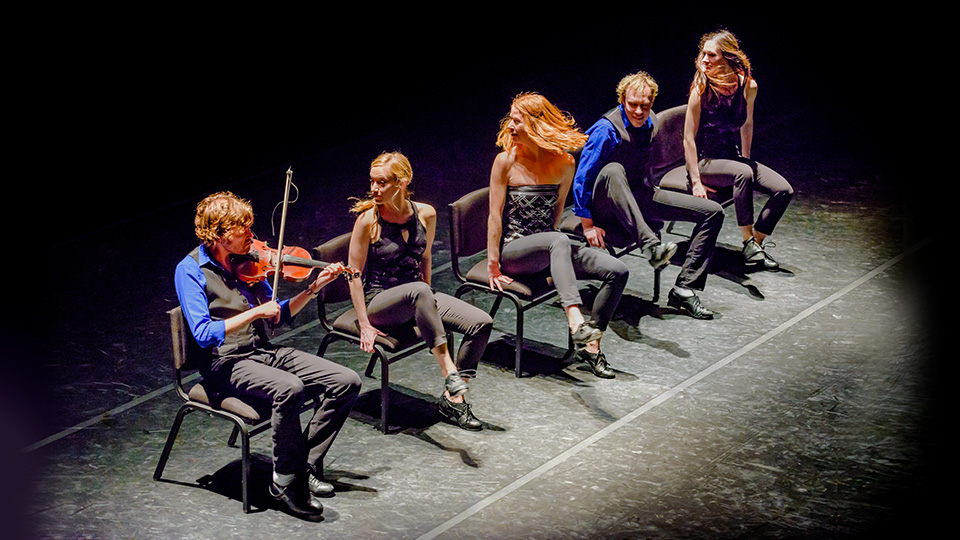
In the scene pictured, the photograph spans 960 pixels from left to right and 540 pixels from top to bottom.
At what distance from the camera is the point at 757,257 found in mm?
6809

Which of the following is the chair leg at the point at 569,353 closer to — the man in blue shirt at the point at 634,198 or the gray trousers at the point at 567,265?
the gray trousers at the point at 567,265

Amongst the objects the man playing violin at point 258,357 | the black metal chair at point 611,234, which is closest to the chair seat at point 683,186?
the black metal chair at point 611,234

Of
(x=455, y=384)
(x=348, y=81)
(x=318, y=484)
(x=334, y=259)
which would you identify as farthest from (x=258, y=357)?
(x=348, y=81)

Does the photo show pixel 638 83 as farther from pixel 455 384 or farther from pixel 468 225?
pixel 455 384

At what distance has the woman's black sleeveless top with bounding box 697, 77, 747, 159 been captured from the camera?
668 centimetres

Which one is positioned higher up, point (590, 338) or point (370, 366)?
point (590, 338)

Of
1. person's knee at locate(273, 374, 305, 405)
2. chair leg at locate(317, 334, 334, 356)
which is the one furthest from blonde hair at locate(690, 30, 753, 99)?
person's knee at locate(273, 374, 305, 405)

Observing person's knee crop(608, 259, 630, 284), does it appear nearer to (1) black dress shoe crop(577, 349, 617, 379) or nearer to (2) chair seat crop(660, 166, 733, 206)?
(1) black dress shoe crop(577, 349, 617, 379)

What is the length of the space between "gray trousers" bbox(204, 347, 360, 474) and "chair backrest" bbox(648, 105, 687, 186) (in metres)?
2.71

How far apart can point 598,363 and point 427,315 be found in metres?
0.97

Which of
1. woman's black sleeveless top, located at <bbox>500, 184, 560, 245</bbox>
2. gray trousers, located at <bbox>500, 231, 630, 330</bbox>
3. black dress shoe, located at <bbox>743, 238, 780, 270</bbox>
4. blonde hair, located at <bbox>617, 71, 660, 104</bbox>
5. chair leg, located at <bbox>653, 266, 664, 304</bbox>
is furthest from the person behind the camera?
black dress shoe, located at <bbox>743, 238, 780, 270</bbox>

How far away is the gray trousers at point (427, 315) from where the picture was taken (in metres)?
5.17

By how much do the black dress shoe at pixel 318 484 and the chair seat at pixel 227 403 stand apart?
0.32 m

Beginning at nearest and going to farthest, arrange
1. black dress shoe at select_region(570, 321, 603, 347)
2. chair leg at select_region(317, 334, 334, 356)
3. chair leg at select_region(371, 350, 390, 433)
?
chair leg at select_region(371, 350, 390, 433)
chair leg at select_region(317, 334, 334, 356)
black dress shoe at select_region(570, 321, 603, 347)
